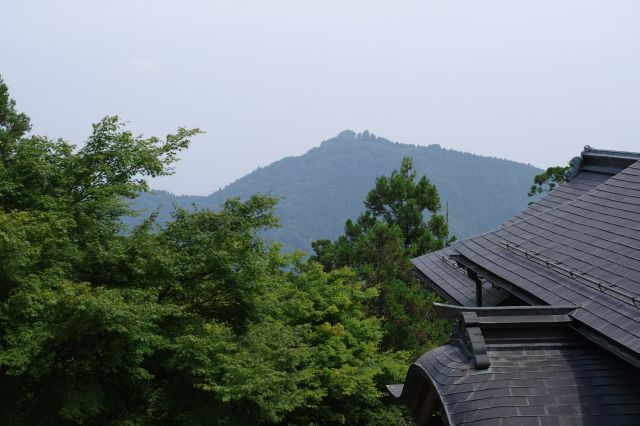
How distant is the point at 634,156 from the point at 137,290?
841 centimetres

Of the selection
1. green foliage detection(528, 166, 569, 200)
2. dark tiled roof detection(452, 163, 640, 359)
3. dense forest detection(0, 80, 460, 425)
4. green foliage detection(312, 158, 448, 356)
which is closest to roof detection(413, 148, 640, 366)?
dark tiled roof detection(452, 163, 640, 359)

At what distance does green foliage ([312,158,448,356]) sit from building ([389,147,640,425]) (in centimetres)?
1383

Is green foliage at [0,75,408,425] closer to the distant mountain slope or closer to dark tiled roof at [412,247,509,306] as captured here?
dark tiled roof at [412,247,509,306]

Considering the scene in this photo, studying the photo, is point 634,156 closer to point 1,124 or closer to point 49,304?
point 49,304

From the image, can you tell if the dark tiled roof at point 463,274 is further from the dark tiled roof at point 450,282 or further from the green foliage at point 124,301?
the green foliage at point 124,301

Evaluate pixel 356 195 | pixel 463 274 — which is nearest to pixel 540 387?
pixel 463 274

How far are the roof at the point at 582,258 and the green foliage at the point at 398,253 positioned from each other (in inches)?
421

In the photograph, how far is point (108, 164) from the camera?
12.0 m

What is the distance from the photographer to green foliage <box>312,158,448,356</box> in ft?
76.7

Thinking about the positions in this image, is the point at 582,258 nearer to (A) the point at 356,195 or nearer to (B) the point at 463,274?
(B) the point at 463,274

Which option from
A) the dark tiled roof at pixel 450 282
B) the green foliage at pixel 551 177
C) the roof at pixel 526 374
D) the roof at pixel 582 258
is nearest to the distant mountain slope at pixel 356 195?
the green foliage at pixel 551 177

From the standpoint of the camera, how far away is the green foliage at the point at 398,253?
23375 mm

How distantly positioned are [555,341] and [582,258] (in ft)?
5.92

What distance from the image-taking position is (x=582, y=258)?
27.3 ft
